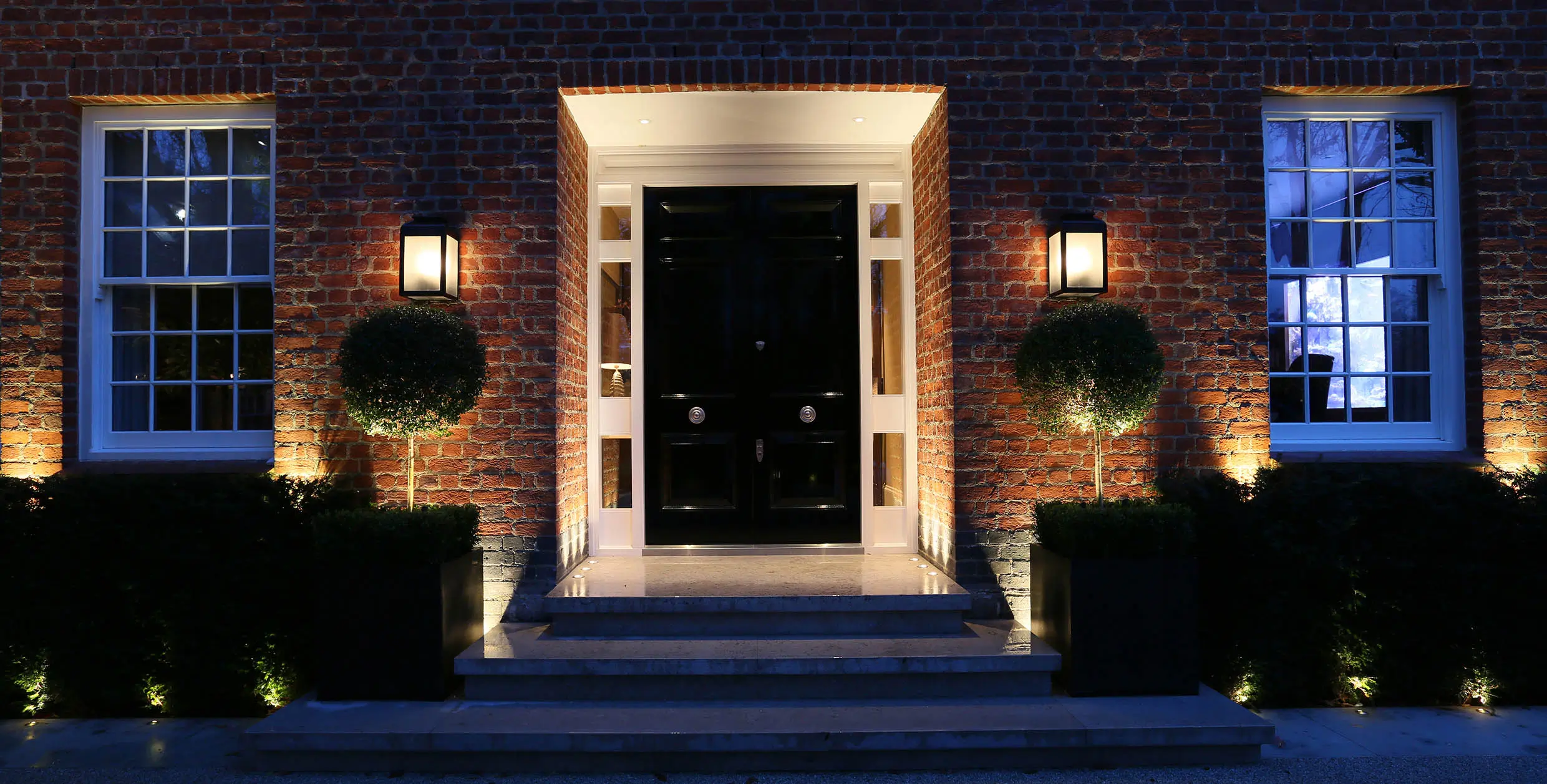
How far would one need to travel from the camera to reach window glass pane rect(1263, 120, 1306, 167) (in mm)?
5129

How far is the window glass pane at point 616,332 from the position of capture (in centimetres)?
589

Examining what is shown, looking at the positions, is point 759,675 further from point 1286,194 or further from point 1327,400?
point 1286,194

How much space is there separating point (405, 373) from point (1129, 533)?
134 inches

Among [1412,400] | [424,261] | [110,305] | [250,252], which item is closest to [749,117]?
[424,261]

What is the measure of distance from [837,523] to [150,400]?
4.14 meters

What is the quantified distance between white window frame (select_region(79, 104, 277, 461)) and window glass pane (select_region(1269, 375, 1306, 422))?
5705 millimetres

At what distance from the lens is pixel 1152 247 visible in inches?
192

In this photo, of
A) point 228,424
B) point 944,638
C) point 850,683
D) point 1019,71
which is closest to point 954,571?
point 944,638

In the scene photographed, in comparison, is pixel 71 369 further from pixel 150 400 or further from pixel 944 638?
pixel 944 638

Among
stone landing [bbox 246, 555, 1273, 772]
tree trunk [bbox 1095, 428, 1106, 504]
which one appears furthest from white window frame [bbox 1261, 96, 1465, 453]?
stone landing [bbox 246, 555, 1273, 772]

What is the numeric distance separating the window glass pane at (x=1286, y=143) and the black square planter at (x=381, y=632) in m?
5.02

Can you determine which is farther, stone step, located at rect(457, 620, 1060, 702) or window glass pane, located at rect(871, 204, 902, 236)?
window glass pane, located at rect(871, 204, 902, 236)

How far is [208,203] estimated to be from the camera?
5105 mm

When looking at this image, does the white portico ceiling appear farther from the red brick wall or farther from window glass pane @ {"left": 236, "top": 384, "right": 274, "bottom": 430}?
window glass pane @ {"left": 236, "top": 384, "right": 274, "bottom": 430}
